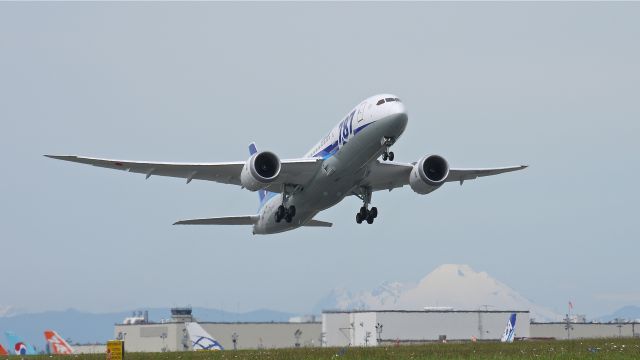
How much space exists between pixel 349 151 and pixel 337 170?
1.77 m

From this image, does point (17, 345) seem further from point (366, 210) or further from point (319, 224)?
point (366, 210)

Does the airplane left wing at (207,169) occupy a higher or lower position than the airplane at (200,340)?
higher

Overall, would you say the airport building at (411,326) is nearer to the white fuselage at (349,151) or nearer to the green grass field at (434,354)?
the white fuselage at (349,151)

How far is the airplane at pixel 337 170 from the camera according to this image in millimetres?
43469

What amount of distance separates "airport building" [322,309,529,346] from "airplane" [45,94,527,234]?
75219mm

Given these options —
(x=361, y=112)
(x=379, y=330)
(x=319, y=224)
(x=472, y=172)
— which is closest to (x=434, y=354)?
(x=361, y=112)

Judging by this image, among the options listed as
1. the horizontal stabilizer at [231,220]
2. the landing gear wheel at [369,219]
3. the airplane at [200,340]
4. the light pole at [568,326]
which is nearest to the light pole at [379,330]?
the light pole at [568,326]

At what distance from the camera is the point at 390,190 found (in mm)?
54781

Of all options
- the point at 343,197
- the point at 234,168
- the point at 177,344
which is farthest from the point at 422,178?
the point at 177,344

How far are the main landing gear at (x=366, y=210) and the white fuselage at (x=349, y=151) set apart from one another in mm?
1040

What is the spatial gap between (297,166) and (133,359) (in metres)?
16.0

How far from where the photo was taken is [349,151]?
4478 centimetres

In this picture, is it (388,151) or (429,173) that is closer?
(388,151)

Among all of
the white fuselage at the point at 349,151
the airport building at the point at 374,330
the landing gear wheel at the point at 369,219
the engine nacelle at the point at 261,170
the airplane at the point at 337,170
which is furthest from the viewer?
the airport building at the point at 374,330
